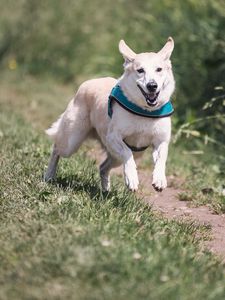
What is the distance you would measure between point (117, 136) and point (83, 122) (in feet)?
2.23

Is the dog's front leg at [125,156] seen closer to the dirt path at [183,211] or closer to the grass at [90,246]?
the grass at [90,246]

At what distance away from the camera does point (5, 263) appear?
403cm

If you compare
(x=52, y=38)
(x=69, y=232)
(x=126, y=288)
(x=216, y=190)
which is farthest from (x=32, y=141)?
(x=52, y=38)

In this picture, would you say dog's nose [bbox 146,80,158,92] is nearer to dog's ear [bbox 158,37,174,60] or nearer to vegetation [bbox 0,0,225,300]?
dog's ear [bbox 158,37,174,60]

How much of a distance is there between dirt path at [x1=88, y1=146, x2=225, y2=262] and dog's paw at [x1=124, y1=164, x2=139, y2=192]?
432mm

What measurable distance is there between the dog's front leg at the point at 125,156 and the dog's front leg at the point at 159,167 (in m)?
0.15

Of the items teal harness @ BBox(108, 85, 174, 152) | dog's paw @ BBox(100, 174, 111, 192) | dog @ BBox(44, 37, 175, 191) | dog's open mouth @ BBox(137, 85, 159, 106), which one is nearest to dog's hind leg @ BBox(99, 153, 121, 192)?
dog's paw @ BBox(100, 174, 111, 192)

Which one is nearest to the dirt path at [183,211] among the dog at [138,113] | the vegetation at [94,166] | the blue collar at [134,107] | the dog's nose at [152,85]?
the vegetation at [94,166]

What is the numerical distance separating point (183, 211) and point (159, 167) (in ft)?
2.98

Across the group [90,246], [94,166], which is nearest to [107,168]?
[94,166]

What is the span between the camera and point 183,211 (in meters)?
6.25

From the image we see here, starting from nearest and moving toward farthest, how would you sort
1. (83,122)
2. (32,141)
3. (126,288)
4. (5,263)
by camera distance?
1. (126,288)
2. (5,263)
3. (83,122)
4. (32,141)

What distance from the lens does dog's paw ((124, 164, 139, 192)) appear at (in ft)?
17.4

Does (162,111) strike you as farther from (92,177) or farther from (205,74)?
(205,74)
